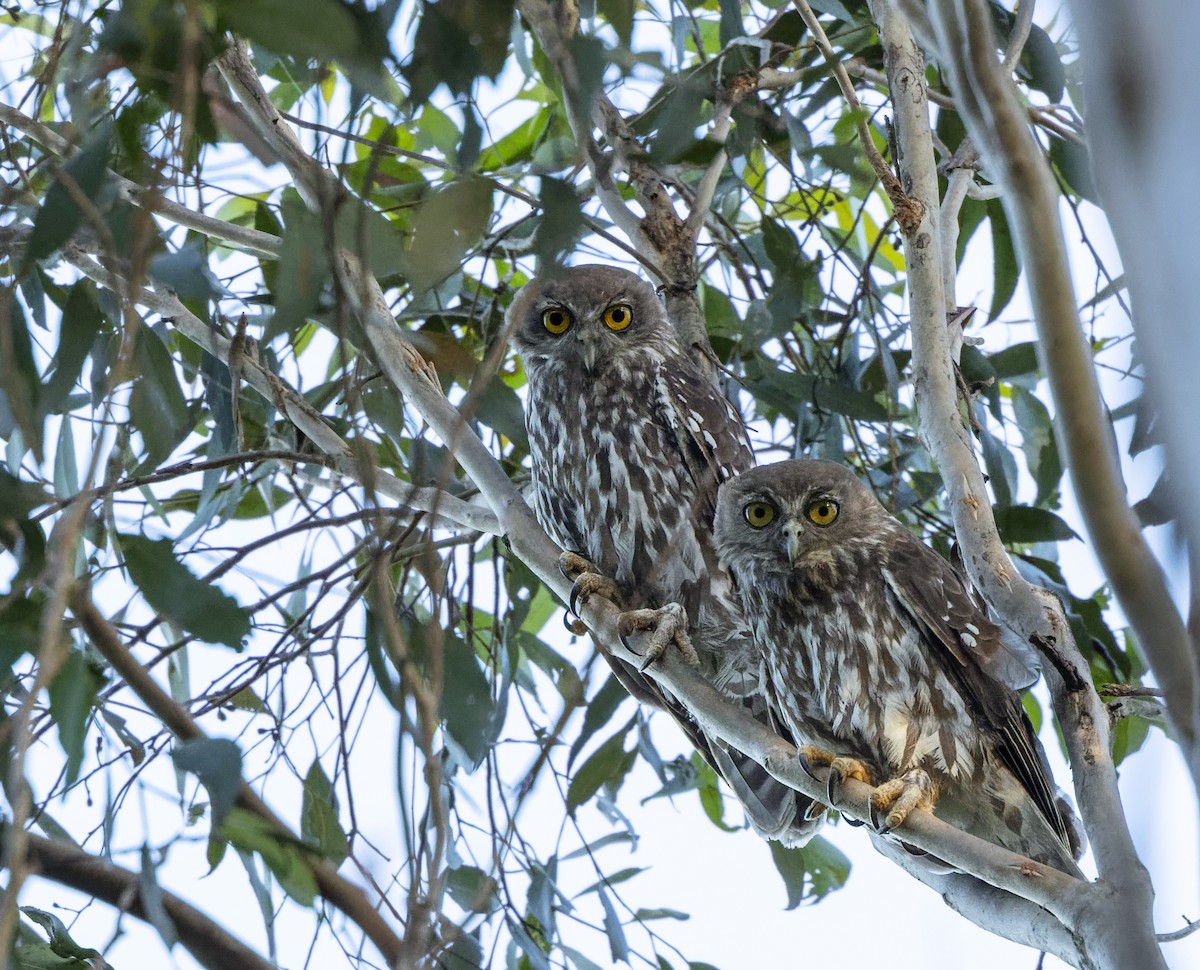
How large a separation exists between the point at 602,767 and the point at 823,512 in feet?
2.89

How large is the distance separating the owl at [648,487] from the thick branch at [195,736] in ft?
4.93

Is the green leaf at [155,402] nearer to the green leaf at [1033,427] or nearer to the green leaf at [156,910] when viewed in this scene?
the green leaf at [156,910]

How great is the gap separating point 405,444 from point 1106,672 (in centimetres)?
183

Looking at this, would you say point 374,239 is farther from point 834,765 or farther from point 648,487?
point 648,487

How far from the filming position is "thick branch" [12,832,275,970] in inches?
43.1

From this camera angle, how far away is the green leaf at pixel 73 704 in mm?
1605

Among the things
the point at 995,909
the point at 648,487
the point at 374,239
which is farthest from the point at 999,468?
the point at 374,239

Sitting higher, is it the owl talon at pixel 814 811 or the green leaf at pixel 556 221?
the owl talon at pixel 814 811

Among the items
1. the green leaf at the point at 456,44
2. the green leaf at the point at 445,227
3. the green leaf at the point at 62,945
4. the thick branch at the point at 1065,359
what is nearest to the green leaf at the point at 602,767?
the green leaf at the point at 62,945

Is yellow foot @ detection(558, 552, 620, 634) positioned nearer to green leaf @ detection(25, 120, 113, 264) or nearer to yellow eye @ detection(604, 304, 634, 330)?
yellow eye @ detection(604, 304, 634, 330)

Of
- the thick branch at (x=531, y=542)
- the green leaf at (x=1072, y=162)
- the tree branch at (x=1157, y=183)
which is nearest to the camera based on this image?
the tree branch at (x=1157, y=183)

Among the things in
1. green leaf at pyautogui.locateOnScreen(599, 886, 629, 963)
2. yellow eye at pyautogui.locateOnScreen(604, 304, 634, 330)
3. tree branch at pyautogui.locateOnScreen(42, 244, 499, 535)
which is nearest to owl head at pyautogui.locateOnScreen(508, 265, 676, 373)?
yellow eye at pyautogui.locateOnScreen(604, 304, 634, 330)

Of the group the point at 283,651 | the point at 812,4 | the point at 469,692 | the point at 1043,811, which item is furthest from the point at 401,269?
the point at 1043,811

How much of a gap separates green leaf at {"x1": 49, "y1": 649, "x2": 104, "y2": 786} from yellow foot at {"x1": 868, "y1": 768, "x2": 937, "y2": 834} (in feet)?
4.05
